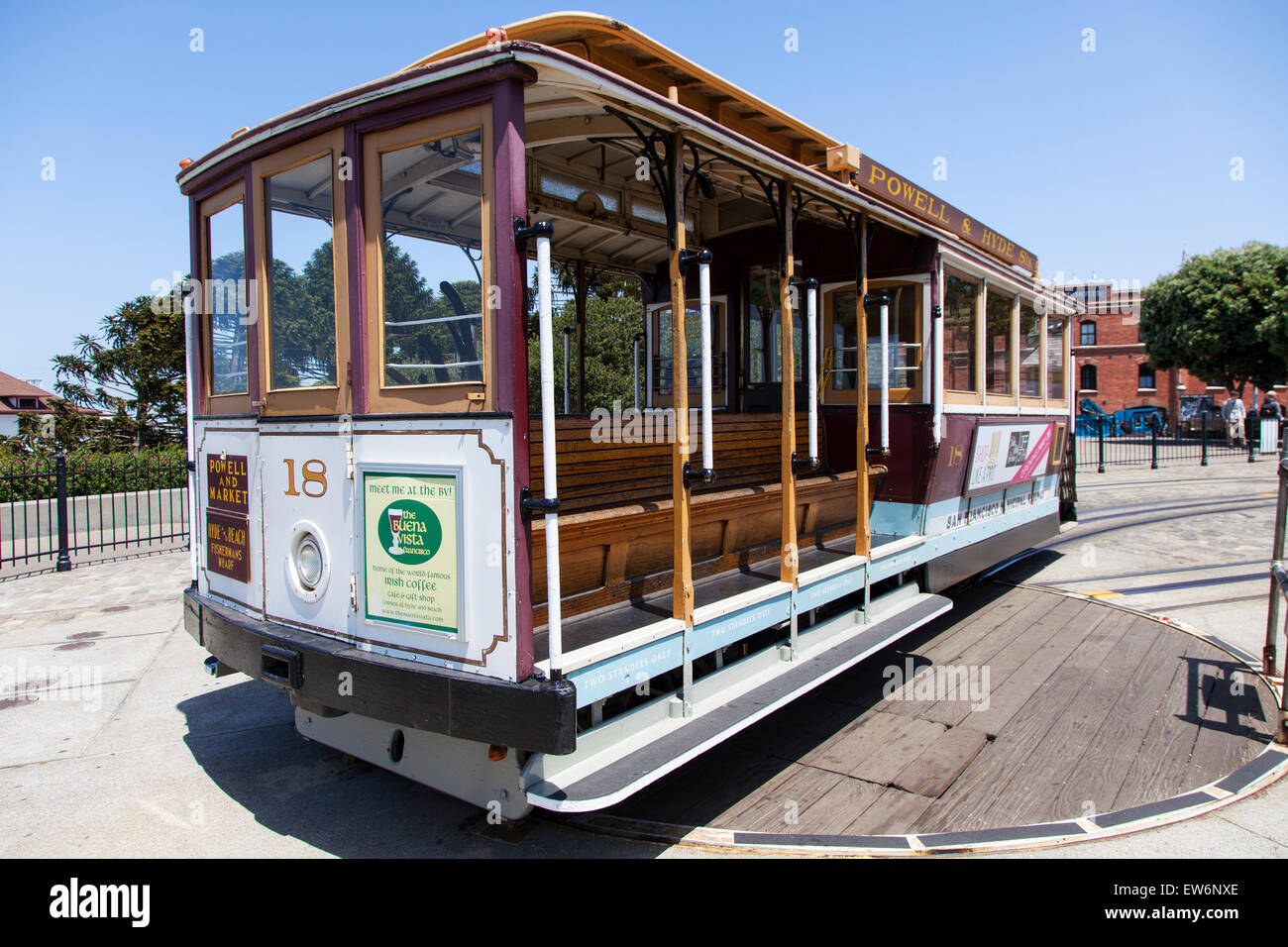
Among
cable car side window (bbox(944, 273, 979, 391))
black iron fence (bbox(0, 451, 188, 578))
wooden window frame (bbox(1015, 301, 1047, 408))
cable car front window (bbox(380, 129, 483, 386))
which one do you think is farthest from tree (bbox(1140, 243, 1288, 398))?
cable car front window (bbox(380, 129, 483, 386))

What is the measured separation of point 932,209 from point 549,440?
431cm

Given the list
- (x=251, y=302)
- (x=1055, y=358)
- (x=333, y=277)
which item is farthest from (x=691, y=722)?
(x=1055, y=358)

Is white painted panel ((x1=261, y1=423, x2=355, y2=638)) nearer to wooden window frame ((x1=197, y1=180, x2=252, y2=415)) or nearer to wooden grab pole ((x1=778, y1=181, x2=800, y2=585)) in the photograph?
wooden window frame ((x1=197, y1=180, x2=252, y2=415))

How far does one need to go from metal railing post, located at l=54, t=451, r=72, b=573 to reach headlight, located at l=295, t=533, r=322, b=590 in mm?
7753

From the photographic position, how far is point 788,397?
4.18 metres

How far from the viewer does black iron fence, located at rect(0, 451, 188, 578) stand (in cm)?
1009

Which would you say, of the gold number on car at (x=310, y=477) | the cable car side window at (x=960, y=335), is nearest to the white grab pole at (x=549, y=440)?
the gold number on car at (x=310, y=477)

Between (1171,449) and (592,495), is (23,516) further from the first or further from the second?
(1171,449)

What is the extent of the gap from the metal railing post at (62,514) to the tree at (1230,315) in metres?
33.5

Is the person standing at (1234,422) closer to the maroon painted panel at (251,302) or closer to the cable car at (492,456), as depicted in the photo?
the cable car at (492,456)

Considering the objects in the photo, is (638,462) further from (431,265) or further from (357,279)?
(357,279)

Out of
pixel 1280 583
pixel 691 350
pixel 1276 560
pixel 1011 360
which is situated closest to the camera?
pixel 1280 583

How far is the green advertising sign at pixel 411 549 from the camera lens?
2887 mm
